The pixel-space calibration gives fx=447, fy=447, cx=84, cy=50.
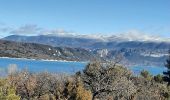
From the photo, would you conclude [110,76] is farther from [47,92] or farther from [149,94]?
[149,94]

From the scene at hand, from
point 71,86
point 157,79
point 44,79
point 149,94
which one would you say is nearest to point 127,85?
point 71,86

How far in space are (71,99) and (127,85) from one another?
6113mm

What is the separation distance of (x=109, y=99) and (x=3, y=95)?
47.6 feet

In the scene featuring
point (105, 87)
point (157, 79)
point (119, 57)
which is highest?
point (119, 57)

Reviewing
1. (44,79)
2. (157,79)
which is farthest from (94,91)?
(157,79)

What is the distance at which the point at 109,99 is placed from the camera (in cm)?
4431

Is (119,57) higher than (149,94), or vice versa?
(119,57)

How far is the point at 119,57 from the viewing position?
4084 centimetres

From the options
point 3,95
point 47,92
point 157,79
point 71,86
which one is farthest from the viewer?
point 157,79

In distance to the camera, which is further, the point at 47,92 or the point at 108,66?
the point at 47,92

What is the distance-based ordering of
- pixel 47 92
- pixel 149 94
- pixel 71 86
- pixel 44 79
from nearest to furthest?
1. pixel 71 86
2. pixel 47 92
3. pixel 44 79
4. pixel 149 94

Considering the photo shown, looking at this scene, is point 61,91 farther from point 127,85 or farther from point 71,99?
point 127,85

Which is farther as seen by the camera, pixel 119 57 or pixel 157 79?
pixel 157 79

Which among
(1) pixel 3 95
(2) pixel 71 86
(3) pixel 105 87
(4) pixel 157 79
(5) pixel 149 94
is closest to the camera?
(1) pixel 3 95
